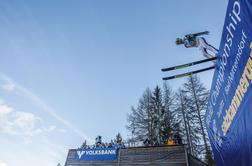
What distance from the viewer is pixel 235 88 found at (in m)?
1.96

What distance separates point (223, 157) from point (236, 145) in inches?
27.7

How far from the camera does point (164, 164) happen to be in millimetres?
9984

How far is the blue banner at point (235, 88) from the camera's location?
1645 mm

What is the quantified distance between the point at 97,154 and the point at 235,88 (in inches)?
421

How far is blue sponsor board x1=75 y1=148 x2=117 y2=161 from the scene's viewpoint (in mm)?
11175

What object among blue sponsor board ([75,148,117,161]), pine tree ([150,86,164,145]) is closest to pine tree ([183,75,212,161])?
pine tree ([150,86,164,145])

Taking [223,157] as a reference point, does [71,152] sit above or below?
above

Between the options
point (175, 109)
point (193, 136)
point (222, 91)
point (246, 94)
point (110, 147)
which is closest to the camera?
point (246, 94)

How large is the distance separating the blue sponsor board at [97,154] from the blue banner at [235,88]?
9.25 meters

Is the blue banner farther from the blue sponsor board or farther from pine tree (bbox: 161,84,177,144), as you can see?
pine tree (bbox: 161,84,177,144)

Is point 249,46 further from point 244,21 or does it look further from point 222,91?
point 222,91

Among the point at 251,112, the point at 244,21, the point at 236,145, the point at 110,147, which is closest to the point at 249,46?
the point at 244,21

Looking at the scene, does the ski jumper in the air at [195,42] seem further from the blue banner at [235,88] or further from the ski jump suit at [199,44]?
the blue banner at [235,88]

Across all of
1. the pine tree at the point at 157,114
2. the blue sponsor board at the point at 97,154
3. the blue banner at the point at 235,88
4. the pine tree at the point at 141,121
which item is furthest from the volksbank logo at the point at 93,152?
the pine tree at the point at 141,121
